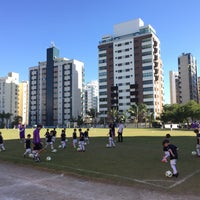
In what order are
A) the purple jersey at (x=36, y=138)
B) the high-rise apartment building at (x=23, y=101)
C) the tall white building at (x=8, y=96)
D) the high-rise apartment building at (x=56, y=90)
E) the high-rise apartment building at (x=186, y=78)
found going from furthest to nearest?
the high-rise apartment building at (x=23, y=101), the tall white building at (x=8, y=96), the high-rise apartment building at (x=186, y=78), the high-rise apartment building at (x=56, y=90), the purple jersey at (x=36, y=138)

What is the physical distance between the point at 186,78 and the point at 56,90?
8536 cm

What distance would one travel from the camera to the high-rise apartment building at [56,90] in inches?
6166

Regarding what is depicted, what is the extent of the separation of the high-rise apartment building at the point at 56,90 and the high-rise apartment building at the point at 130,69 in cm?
2264

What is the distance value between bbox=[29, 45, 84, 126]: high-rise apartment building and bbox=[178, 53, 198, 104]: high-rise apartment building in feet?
219

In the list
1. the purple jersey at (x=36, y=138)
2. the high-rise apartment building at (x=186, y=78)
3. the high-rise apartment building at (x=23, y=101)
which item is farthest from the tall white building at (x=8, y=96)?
the purple jersey at (x=36, y=138)

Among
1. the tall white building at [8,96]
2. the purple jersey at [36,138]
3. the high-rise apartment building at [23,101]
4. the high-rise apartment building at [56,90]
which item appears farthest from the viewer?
the high-rise apartment building at [23,101]

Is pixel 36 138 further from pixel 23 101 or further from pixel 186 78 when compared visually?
pixel 23 101

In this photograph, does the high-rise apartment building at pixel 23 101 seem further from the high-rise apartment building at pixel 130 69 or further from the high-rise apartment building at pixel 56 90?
the high-rise apartment building at pixel 130 69

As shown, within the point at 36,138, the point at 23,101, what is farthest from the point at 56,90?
Result: the point at 36,138

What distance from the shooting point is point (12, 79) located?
180125mm

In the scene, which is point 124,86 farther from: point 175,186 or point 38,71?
point 175,186

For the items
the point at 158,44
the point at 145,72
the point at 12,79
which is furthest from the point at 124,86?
the point at 12,79

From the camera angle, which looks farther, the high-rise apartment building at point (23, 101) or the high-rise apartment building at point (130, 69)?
the high-rise apartment building at point (23, 101)

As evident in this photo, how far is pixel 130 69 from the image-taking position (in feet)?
442
